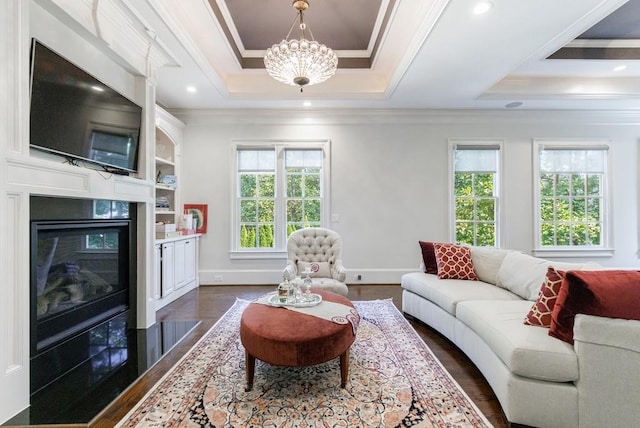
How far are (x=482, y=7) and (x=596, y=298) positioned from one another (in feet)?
7.94

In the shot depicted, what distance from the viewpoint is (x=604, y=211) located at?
16.8 feet

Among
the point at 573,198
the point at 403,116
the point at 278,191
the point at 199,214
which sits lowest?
the point at 199,214

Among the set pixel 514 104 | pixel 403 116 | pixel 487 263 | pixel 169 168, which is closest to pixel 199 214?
pixel 169 168

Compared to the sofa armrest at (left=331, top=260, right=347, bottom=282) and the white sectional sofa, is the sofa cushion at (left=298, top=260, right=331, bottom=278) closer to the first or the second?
the sofa armrest at (left=331, top=260, right=347, bottom=282)

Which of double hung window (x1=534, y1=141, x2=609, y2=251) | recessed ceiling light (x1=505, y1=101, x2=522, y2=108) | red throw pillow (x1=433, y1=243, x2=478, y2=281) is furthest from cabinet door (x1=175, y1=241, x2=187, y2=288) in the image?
double hung window (x1=534, y1=141, x2=609, y2=251)

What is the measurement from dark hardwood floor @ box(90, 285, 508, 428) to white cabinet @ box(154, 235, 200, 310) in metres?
0.14

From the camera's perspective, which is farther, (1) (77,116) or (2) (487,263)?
(2) (487,263)

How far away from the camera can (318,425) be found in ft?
5.72

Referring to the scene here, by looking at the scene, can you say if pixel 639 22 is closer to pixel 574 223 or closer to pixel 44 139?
pixel 574 223

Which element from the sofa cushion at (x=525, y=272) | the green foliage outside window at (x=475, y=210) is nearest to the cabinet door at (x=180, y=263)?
the sofa cushion at (x=525, y=272)

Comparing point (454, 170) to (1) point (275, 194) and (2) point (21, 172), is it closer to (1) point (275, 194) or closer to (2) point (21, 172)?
(1) point (275, 194)

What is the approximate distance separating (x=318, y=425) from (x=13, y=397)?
1.86m

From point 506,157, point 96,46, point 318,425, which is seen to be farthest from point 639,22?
point 96,46

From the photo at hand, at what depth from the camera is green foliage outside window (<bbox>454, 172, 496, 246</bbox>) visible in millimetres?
5176
